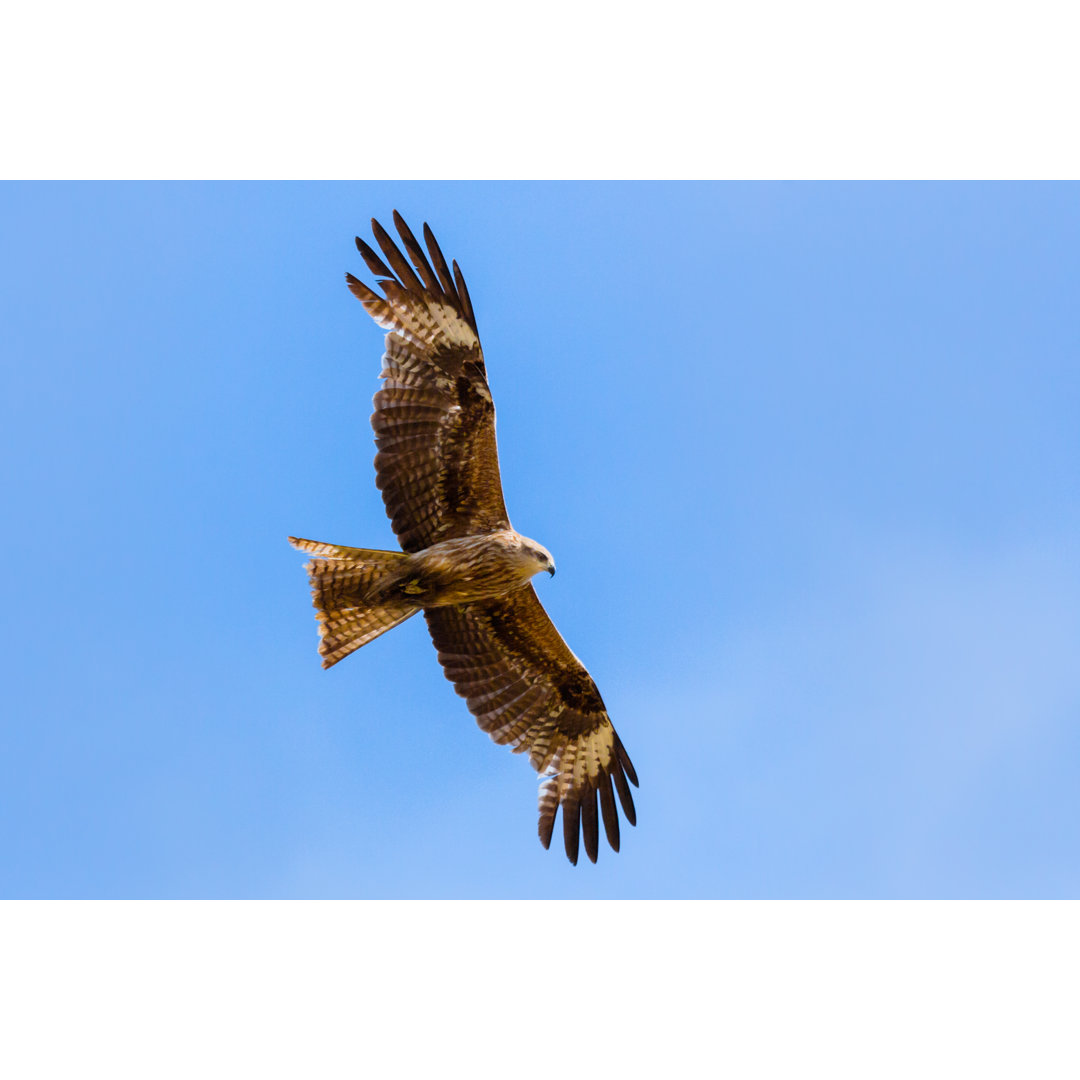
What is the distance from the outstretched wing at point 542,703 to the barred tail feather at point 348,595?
749 mm

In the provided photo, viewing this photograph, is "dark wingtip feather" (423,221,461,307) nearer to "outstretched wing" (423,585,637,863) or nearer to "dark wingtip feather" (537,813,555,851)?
"outstretched wing" (423,585,637,863)

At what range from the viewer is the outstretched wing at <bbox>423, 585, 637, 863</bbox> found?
9383 mm

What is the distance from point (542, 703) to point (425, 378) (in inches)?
111

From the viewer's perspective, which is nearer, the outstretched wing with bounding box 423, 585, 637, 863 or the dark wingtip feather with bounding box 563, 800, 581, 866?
the dark wingtip feather with bounding box 563, 800, 581, 866

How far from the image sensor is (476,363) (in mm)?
8523

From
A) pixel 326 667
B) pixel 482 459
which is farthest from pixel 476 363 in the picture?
pixel 326 667

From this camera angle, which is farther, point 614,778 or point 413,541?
point 614,778

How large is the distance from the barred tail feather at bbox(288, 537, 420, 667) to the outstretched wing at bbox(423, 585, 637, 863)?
0.75m

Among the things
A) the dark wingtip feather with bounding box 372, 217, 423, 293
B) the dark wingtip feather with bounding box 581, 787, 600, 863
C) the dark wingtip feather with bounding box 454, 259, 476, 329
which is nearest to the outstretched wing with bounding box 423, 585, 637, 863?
the dark wingtip feather with bounding box 581, 787, 600, 863

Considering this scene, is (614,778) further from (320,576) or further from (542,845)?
(320,576)

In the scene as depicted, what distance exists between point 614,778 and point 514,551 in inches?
83.8

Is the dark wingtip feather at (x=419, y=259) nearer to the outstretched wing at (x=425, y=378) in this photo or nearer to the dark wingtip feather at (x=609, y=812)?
the outstretched wing at (x=425, y=378)

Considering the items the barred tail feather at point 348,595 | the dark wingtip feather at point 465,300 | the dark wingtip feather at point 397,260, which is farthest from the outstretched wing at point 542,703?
the dark wingtip feather at point 397,260

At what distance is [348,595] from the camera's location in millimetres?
8766
